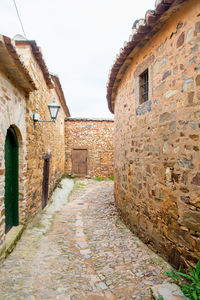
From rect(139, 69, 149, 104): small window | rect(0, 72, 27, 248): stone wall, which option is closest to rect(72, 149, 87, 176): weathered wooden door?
rect(0, 72, 27, 248): stone wall

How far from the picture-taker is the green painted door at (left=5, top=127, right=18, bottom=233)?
12.1ft

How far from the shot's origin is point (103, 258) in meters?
3.35

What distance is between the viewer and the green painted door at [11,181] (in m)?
3.69

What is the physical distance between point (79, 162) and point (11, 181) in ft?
28.9

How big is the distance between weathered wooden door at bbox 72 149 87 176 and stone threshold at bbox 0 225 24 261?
28.7 ft

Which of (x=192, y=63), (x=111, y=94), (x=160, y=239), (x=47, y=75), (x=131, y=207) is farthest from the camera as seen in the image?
(x=111, y=94)

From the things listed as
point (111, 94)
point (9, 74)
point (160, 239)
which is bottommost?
point (160, 239)

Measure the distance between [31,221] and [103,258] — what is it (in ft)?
6.80

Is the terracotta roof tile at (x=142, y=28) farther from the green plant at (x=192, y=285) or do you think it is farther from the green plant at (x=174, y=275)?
the green plant at (x=174, y=275)

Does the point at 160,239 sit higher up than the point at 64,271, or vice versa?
the point at 160,239

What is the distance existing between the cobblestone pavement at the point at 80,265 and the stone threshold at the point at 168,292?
109 mm

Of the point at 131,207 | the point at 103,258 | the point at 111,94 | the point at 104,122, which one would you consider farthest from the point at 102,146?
the point at 103,258

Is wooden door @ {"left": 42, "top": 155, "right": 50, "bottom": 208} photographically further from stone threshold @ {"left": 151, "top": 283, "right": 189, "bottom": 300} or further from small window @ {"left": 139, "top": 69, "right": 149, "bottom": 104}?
stone threshold @ {"left": 151, "top": 283, "right": 189, "bottom": 300}

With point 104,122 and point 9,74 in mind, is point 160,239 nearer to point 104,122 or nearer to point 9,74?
point 9,74
